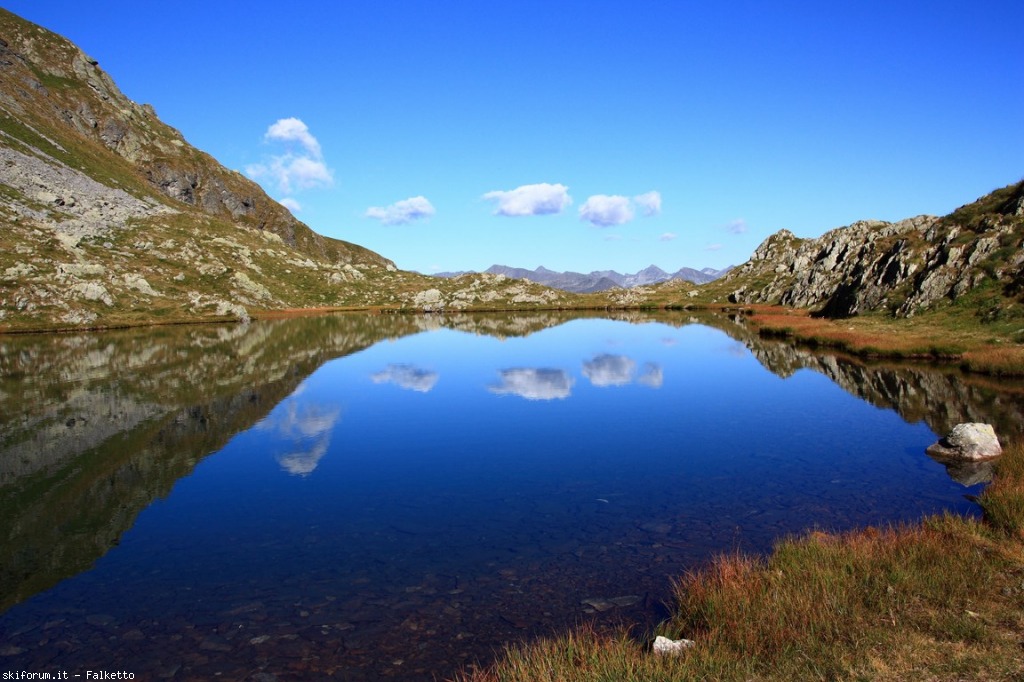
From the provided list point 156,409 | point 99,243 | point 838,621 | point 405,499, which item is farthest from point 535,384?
point 99,243

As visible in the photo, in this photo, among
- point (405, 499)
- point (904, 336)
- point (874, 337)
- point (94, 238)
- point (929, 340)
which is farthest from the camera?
point (94, 238)

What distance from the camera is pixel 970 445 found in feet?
87.6

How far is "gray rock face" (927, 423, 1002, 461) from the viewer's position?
2648cm

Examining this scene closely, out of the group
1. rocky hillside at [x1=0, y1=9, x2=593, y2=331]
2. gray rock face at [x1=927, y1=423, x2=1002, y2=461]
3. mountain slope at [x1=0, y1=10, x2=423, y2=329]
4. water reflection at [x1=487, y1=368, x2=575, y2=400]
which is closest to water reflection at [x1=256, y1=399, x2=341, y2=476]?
water reflection at [x1=487, y1=368, x2=575, y2=400]

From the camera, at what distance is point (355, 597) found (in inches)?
620

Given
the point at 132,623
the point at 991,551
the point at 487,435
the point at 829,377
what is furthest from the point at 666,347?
the point at 132,623

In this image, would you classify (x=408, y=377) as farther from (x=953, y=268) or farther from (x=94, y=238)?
(x=94, y=238)

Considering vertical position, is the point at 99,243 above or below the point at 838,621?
above

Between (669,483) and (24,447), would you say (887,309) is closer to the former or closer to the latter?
(669,483)

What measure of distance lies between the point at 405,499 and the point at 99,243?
5602 inches

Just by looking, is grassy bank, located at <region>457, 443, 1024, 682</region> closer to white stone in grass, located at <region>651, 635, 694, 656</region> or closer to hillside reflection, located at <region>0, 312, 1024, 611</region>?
white stone in grass, located at <region>651, 635, 694, 656</region>

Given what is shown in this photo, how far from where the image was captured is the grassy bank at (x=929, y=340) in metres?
48.8

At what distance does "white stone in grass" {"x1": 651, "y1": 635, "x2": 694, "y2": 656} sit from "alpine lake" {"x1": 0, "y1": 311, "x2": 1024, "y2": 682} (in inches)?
97.1

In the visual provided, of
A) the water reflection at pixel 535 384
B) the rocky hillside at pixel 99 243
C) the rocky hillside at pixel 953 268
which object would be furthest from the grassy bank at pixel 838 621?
the rocky hillside at pixel 99 243
